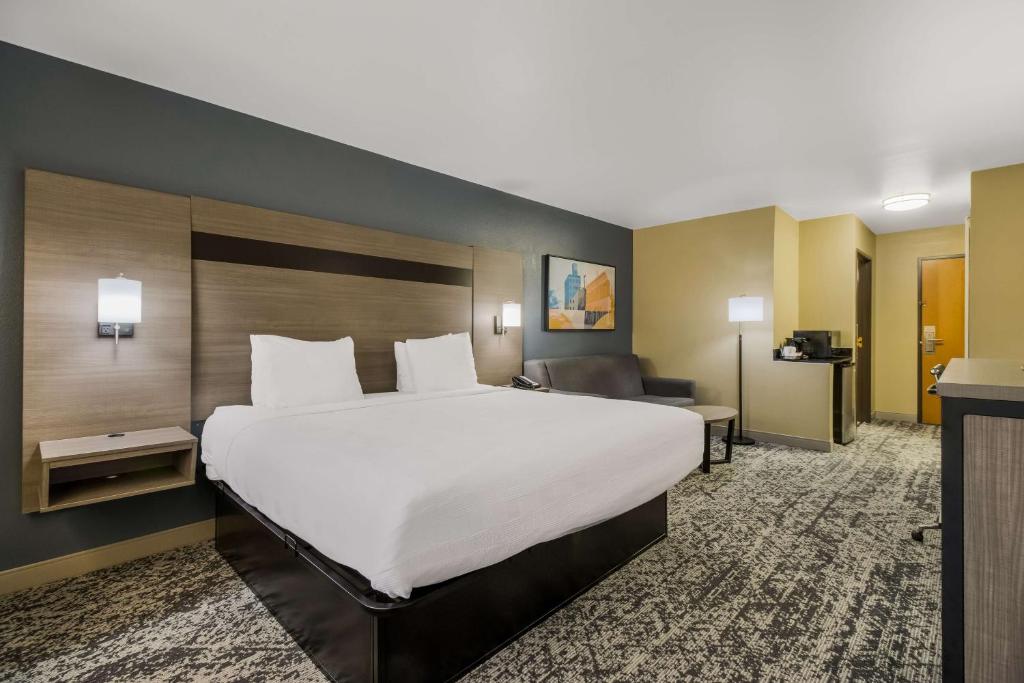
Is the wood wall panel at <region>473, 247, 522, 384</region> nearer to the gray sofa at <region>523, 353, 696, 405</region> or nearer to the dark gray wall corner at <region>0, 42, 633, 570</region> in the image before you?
the gray sofa at <region>523, 353, 696, 405</region>

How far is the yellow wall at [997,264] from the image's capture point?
13.4ft

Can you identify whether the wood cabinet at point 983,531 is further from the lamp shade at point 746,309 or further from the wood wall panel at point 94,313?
the lamp shade at point 746,309

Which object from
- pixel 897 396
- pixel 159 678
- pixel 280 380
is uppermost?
pixel 280 380

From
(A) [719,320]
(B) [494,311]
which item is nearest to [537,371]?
(B) [494,311]

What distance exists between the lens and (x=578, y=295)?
5824mm

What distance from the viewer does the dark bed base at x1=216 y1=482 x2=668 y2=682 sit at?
61.8 inches

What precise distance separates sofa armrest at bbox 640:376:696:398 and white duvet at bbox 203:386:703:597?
300 centimetres

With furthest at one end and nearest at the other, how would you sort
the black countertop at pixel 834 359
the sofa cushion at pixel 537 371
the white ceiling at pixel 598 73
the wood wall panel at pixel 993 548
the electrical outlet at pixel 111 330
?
the black countertop at pixel 834 359 → the sofa cushion at pixel 537 371 → the electrical outlet at pixel 111 330 → the white ceiling at pixel 598 73 → the wood wall panel at pixel 993 548

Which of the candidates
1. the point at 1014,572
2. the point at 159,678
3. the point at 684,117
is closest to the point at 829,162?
the point at 684,117

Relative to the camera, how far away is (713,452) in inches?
203

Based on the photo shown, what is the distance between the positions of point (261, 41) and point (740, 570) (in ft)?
12.3

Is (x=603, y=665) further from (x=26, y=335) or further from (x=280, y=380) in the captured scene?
(x=26, y=335)

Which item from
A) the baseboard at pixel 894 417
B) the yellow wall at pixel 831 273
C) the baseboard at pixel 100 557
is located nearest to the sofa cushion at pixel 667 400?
the yellow wall at pixel 831 273

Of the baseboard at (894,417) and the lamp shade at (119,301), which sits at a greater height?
the lamp shade at (119,301)
